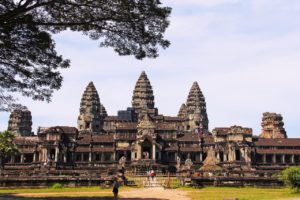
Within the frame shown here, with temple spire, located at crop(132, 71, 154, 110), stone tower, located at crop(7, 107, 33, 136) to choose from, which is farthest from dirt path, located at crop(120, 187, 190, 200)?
stone tower, located at crop(7, 107, 33, 136)

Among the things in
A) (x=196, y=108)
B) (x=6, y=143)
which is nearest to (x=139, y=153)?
(x=6, y=143)

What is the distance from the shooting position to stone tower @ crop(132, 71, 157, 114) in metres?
110

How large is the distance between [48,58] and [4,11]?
3.81m

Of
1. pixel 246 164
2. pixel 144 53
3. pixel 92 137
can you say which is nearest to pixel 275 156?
pixel 246 164

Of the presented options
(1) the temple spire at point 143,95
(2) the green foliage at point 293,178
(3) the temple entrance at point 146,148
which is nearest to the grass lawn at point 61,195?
(2) the green foliage at point 293,178

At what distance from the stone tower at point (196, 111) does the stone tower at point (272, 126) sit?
58.5 ft

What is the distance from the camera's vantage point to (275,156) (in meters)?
82.4

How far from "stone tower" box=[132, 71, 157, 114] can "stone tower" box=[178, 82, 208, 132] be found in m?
12.9

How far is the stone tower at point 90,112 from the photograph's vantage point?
367ft

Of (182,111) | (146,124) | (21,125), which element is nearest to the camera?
(146,124)

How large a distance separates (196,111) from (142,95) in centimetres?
1740

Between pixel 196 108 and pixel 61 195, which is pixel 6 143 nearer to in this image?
pixel 61 195

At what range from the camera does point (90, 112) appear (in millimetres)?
111875

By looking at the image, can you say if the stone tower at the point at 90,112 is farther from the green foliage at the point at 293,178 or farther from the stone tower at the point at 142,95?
the green foliage at the point at 293,178
